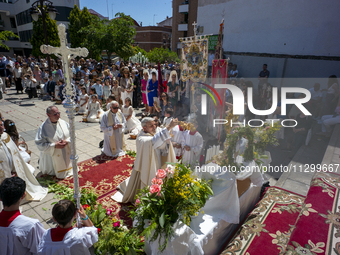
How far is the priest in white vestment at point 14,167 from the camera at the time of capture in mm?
4043

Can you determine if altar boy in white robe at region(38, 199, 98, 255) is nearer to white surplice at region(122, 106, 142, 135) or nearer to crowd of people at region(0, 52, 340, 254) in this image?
crowd of people at region(0, 52, 340, 254)

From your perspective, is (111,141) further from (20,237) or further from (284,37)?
(284,37)

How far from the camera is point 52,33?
27844 millimetres

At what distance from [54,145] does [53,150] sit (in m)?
0.17

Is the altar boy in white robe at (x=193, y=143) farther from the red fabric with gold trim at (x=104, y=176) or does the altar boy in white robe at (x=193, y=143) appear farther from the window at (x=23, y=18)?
the window at (x=23, y=18)

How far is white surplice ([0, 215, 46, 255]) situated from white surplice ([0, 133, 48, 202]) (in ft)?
6.77

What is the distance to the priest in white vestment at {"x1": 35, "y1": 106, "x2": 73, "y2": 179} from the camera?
5.22 m

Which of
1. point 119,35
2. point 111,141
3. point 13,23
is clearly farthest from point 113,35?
point 13,23

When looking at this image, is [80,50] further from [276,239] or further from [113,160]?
[113,160]

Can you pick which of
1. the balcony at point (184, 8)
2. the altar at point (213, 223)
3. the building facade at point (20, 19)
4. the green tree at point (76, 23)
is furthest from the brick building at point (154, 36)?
the altar at point (213, 223)

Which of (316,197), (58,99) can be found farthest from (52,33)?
(316,197)

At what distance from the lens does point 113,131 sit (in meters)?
6.82

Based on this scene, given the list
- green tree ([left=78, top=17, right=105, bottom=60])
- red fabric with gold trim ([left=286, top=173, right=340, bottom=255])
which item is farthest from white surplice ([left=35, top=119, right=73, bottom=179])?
green tree ([left=78, top=17, right=105, bottom=60])

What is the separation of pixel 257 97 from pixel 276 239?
346 inches
